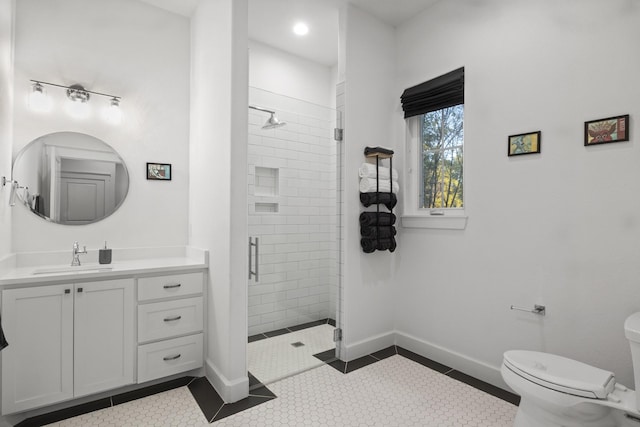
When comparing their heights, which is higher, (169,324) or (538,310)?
(538,310)

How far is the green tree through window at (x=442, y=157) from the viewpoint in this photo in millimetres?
2641

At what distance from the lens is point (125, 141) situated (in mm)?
2648

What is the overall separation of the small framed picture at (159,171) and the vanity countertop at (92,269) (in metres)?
0.65

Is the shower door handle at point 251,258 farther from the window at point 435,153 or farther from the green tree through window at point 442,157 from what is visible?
the green tree through window at point 442,157

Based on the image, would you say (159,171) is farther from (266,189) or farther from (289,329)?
(289,329)

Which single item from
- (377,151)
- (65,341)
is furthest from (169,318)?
(377,151)

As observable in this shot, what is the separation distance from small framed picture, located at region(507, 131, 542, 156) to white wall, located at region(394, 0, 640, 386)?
0.13 ft

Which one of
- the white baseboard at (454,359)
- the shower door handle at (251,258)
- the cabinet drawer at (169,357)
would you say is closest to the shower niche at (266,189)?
the shower door handle at (251,258)

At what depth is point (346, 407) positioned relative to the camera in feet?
6.66

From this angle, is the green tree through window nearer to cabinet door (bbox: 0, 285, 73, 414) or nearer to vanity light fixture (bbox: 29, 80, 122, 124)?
vanity light fixture (bbox: 29, 80, 122, 124)

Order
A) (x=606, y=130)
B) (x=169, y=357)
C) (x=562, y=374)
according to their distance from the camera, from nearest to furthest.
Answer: (x=562, y=374)
(x=606, y=130)
(x=169, y=357)

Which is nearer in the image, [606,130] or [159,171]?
[606,130]

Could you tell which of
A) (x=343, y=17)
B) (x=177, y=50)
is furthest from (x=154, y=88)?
(x=343, y=17)

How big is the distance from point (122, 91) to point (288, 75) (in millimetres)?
1608
